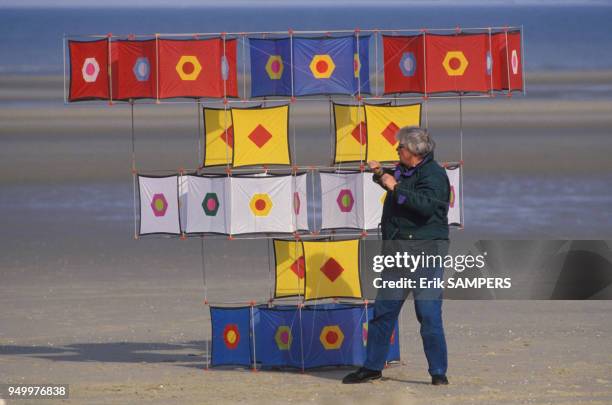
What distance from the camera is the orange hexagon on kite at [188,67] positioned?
396 inches

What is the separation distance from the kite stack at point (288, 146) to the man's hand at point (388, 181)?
907 millimetres

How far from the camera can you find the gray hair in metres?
9.03

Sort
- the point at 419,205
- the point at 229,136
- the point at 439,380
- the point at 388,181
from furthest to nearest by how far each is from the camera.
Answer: the point at 229,136 → the point at 439,380 → the point at 388,181 → the point at 419,205

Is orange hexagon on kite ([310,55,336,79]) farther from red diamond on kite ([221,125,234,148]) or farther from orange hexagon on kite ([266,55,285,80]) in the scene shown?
red diamond on kite ([221,125,234,148])

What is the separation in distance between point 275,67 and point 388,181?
1597 mm

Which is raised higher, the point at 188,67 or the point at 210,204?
the point at 188,67

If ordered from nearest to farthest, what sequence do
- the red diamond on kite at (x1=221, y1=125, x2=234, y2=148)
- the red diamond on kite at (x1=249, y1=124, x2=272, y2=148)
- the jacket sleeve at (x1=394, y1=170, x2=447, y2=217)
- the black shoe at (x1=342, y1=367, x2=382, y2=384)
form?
1. the jacket sleeve at (x1=394, y1=170, x2=447, y2=217)
2. the black shoe at (x1=342, y1=367, x2=382, y2=384)
3. the red diamond on kite at (x1=249, y1=124, x2=272, y2=148)
4. the red diamond on kite at (x1=221, y1=125, x2=234, y2=148)

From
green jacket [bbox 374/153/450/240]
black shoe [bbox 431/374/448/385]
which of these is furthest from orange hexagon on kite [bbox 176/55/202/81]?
black shoe [bbox 431/374/448/385]

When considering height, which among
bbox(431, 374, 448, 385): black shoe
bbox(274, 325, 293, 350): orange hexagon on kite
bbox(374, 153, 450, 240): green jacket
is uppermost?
bbox(374, 153, 450, 240): green jacket

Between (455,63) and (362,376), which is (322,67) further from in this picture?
(362,376)

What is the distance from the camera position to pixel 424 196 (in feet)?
29.2

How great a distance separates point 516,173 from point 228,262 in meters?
8.56

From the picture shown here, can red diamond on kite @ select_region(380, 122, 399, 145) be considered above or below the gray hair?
above

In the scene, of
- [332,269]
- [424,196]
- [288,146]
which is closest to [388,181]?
[424,196]
